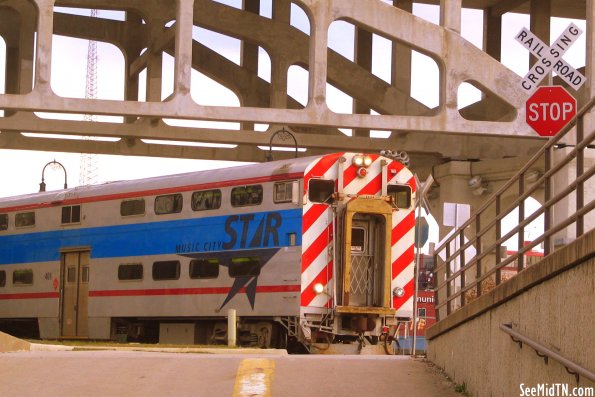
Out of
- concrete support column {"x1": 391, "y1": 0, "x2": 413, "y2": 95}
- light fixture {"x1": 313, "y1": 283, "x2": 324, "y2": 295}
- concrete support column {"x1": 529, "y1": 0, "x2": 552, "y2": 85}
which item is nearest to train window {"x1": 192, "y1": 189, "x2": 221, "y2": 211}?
light fixture {"x1": 313, "y1": 283, "x2": 324, "y2": 295}

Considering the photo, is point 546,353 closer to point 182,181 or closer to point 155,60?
point 182,181

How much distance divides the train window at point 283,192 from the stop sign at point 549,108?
7882 millimetres

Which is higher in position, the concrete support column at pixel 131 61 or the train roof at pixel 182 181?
the concrete support column at pixel 131 61

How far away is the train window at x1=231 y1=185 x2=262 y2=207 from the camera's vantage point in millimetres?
25000

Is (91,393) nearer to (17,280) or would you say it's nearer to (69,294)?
(69,294)

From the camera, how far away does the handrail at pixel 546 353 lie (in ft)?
29.9

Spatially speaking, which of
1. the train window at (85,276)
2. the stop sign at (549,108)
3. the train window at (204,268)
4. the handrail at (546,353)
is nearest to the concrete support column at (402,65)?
the train window at (85,276)

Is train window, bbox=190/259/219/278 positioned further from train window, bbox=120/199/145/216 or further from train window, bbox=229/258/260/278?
train window, bbox=120/199/145/216

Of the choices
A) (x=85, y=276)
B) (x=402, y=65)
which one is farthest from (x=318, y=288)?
(x=402, y=65)

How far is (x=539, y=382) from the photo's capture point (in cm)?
1046

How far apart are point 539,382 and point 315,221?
14.0 metres

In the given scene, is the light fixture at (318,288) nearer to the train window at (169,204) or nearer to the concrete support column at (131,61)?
the train window at (169,204)

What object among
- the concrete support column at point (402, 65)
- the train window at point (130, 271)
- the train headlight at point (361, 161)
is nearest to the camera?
the train headlight at point (361, 161)

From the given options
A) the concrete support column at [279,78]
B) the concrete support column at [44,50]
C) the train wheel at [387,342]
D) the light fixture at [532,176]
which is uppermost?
the concrete support column at [279,78]
